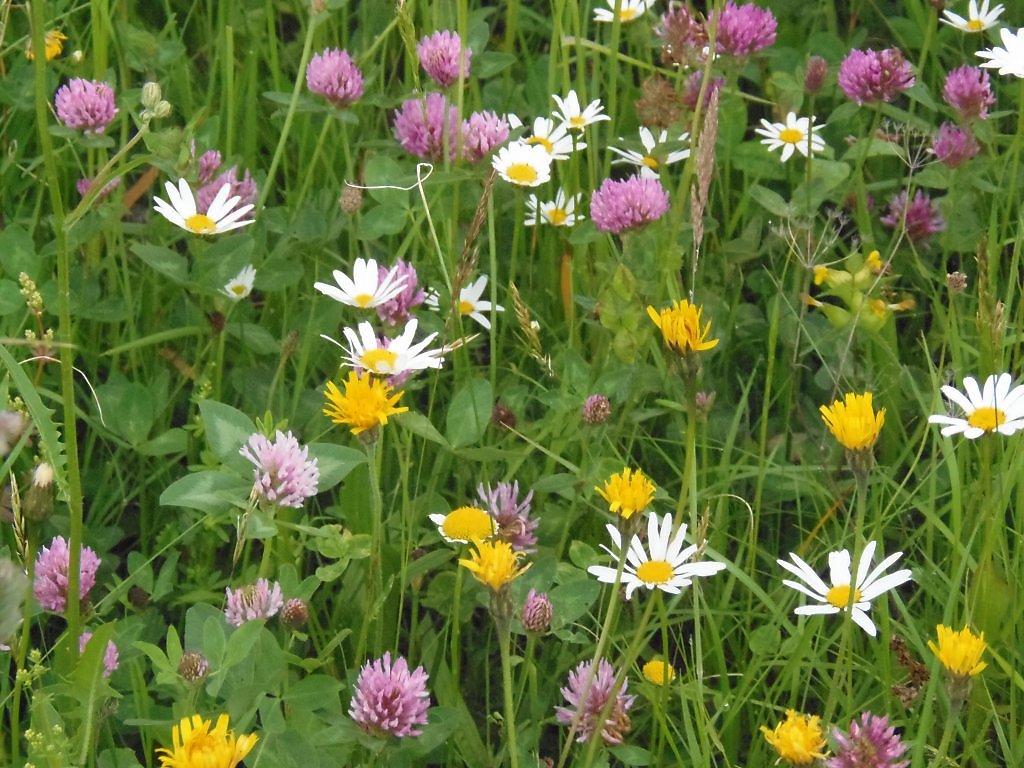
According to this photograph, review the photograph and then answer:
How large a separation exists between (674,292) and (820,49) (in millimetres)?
926

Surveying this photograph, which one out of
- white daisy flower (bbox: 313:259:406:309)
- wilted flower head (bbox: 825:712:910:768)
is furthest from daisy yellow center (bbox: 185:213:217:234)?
wilted flower head (bbox: 825:712:910:768)

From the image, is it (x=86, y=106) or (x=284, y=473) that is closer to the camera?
(x=284, y=473)

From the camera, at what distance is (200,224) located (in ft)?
6.81

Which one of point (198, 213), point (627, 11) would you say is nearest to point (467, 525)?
point (198, 213)

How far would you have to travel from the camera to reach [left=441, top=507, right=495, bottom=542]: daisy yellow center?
1568 millimetres

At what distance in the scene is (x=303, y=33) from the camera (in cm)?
287

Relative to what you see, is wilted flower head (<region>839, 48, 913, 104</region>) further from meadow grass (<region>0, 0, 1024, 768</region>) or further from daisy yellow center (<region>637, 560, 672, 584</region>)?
daisy yellow center (<region>637, 560, 672, 584</region>)

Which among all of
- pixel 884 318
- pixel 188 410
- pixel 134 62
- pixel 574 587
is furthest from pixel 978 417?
pixel 134 62

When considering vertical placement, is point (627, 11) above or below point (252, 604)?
above

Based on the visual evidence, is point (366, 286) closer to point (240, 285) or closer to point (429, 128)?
point (240, 285)

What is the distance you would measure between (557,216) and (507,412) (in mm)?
534

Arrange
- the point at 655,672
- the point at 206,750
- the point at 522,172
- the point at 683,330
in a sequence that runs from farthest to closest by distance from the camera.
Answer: the point at 522,172, the point at 655,672, the point at 683,330, the point at 206,750

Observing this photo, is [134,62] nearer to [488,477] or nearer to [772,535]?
[488,477]

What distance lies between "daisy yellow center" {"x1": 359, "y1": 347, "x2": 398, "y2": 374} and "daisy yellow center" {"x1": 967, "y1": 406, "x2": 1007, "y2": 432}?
69 cm
